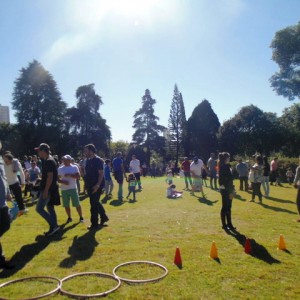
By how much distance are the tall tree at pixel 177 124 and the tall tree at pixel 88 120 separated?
1364 centimetres

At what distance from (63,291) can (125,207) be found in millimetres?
8489

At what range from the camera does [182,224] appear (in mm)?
9562

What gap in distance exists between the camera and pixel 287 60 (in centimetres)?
4438

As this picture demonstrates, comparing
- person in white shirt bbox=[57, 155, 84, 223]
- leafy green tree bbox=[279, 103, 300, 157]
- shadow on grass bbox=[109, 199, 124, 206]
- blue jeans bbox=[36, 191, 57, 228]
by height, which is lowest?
shadow on grass bbox=[109, 199, 124, 206]

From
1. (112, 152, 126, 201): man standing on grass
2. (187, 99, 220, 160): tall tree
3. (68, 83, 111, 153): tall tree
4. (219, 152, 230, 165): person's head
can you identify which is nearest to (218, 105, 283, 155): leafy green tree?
(187, 99, 220, 160): tall tree

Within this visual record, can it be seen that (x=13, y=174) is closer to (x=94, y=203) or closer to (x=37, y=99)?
(x=94, y=203)

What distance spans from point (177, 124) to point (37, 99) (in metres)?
27.6

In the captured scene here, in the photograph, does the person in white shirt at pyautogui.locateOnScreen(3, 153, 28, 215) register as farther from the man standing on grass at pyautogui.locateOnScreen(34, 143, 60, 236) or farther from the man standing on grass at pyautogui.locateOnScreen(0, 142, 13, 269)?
the man standing on grass at pyautogui.locateOnScreen(0, 142, 13, 269)

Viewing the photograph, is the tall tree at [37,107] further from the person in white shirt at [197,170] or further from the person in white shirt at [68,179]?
the person in white shirt at [68,179]

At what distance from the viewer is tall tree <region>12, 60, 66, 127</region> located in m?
53.9

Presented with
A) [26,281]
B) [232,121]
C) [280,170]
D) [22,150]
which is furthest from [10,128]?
[26,281]

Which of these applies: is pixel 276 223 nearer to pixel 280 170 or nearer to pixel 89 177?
pixel 89 177

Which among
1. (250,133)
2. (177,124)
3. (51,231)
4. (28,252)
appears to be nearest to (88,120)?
(177,124)

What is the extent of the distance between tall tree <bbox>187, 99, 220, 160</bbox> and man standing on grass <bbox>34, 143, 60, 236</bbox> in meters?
55.9
